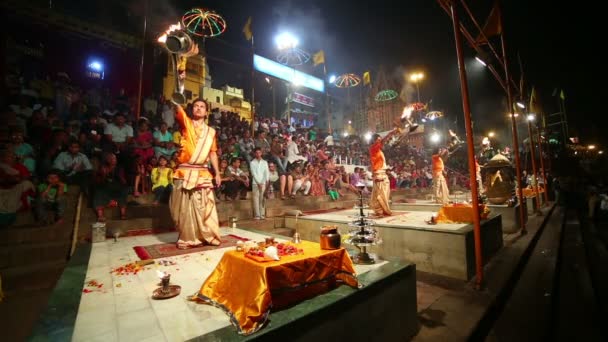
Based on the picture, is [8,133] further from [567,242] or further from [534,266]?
[567,242]

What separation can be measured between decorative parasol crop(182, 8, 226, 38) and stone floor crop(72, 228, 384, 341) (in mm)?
8030

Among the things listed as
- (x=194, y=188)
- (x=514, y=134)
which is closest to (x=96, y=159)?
(x=194, y=188)

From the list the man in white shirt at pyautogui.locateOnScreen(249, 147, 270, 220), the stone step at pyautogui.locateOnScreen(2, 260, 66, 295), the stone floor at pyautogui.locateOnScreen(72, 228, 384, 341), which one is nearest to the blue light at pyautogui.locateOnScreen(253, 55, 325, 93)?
the man in white shirt at pyautogui.locateOnScreen(249, 147, 270, 220)

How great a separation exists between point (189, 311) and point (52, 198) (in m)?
5.92

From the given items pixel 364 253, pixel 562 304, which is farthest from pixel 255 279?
pixel 562 304

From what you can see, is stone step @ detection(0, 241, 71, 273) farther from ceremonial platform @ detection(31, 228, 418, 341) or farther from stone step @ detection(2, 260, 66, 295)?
ceremonial platform @ detection(31, 228, 418, 341)

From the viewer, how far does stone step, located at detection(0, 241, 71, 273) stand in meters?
4.39

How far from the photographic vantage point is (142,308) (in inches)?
92.3

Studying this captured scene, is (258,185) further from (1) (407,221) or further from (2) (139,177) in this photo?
(1) (407,221)

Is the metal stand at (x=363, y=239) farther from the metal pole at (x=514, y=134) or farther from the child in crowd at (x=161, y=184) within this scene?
the child in crowd at (x=161, y=184)

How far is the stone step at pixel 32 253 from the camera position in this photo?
439cm

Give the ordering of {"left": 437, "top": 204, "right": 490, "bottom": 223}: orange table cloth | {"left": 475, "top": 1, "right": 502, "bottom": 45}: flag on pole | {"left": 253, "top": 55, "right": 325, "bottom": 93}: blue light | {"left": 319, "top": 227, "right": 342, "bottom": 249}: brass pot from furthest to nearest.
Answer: {"left": 253, "top": 55, "right": 325, "bottom": 93}: blue light → {"left": 475, "top": 1, "right": 502, "bottom": 45}: flag on pole → {"left": 437, "top": 204, "right": 490, "bottom": 223}: orange table cloth → {"left": 319, "top": 227, "right": 342, "bottom": 249}: brass pot

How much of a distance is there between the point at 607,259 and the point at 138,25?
28.0 m

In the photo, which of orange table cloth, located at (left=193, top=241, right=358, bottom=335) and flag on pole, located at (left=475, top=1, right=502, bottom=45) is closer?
orange table cloth, located at (left=193, top=241, right=358, bottom=335)
